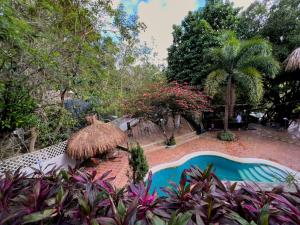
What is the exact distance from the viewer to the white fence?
17.1 feet

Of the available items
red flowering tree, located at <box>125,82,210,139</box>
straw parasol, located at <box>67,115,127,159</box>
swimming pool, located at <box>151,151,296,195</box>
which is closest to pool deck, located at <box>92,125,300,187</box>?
swimming pool, located at <box>151,151,296,195</box>

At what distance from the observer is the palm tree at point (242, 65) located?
8531 millimetres

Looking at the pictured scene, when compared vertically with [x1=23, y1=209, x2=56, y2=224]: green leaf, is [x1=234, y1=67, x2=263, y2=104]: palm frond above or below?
above

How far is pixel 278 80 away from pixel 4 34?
1392cm

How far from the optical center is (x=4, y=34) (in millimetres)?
3361

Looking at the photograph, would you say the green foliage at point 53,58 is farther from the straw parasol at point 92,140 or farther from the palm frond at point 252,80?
the palm frond at point 252,80

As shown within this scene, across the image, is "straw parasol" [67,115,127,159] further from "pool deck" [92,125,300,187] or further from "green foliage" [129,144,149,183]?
"green foliage" [129,144,149,183]

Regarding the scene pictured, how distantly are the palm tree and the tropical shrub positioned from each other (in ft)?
26.7

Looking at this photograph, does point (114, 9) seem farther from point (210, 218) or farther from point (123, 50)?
point (210, 218)

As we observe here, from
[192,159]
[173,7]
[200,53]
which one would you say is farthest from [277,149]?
[173,7]

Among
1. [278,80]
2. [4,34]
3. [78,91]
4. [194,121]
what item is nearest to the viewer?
[4,34]

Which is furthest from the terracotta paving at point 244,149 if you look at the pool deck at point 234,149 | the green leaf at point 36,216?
the green leaf at point 36,216

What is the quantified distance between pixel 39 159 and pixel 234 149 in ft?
28.4

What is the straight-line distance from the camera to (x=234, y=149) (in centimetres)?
861
